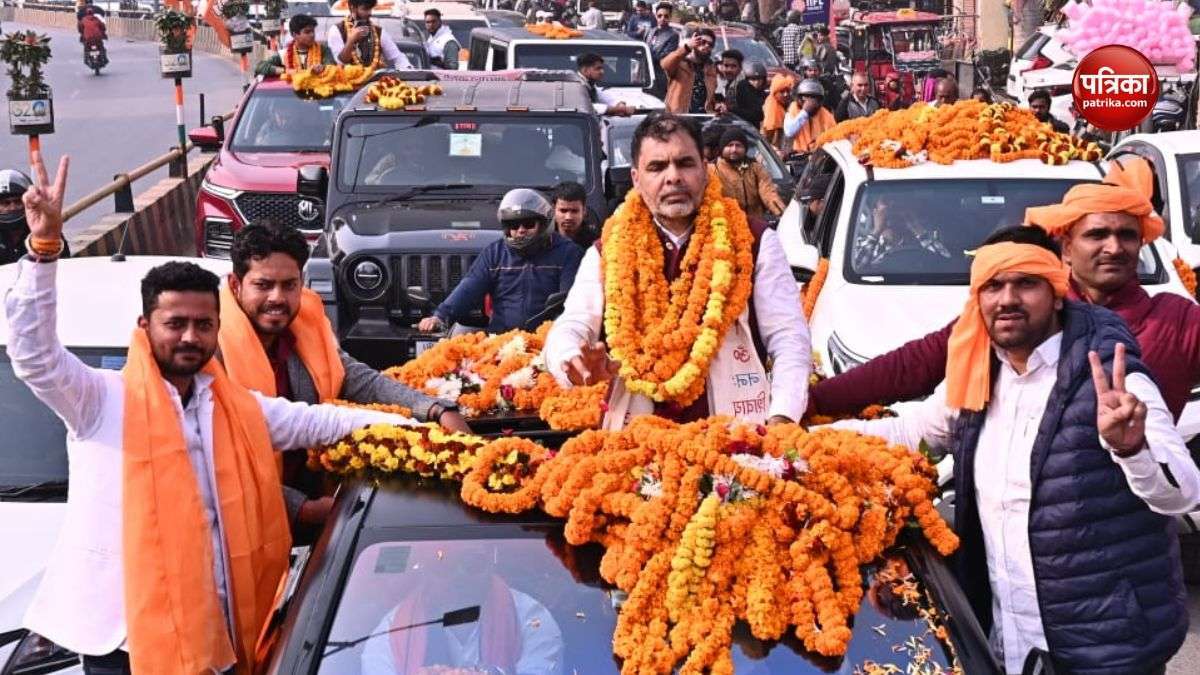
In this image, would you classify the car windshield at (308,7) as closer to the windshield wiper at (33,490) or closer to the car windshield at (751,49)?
the car windshield at (751,49)

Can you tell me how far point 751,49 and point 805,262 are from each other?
1944 centimetres

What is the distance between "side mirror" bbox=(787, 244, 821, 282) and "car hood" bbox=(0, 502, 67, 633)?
483cm

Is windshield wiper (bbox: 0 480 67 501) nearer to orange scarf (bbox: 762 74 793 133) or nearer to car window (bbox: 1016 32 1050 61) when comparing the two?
orange scarf (bbox: 762 74 793 133)

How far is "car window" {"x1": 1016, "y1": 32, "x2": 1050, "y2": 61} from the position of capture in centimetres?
2530

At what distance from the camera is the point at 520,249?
912cm

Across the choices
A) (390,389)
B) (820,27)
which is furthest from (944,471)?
(820,27)

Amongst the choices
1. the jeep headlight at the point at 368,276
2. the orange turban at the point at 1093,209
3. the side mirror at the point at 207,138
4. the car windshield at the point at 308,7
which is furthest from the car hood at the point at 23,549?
the car windshield at the point at 308,7

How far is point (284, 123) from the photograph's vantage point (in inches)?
613

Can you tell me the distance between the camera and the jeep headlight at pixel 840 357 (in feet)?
28.1

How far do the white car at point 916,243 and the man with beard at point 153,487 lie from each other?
466 cm

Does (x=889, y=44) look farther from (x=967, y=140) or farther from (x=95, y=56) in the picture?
(x=967, y=140)

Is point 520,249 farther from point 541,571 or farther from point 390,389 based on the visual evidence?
point 541,571

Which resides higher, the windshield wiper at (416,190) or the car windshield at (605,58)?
the car windshield at (605,58)

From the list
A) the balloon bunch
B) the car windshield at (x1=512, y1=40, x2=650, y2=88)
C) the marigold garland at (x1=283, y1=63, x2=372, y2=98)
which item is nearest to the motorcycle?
the car windshield at (x1=512, y1=40, x2=650, y2=88)
